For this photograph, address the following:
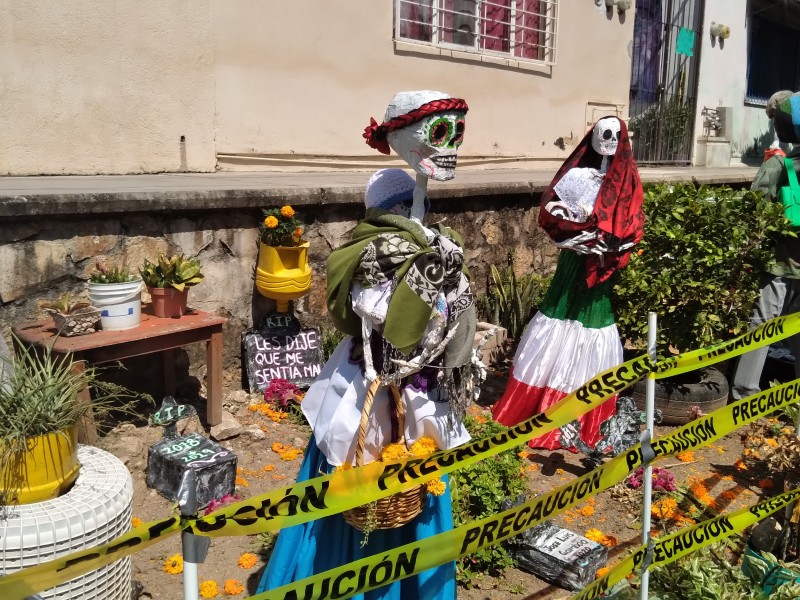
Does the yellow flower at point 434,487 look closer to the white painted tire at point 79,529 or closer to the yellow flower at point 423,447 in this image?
the yellow flower at point 423,447

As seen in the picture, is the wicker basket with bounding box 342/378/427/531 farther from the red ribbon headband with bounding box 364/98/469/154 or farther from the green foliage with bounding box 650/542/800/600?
the green foliage with bounding box 650/542/800/600

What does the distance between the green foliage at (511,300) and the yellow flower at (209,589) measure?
12.1 ft

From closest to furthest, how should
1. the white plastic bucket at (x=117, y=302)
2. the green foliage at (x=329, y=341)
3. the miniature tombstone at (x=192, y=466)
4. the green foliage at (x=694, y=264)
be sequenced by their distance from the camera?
the miniature tombstone at (x=192, y=466) → the white plastic bucket at (x=117, y=302) → the green foliage at (x=694, y=264) → the green foliage at (x=329, y=341)

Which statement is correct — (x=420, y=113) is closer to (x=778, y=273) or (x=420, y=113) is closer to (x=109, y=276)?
(x=109, y=276)

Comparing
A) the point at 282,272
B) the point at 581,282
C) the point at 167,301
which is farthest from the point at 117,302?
the point at 581,282

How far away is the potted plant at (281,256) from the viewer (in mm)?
4922

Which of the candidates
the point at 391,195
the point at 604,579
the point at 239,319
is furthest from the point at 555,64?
the point at 604,579

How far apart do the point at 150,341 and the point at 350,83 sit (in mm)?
4375

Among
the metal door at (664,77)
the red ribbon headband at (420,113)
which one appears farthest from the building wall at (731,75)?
the red ribbon headband at (420,113)

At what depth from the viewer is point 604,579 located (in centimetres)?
242

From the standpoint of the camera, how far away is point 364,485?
6.75ft

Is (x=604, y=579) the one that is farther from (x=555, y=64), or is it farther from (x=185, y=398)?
(x=555, y=64)

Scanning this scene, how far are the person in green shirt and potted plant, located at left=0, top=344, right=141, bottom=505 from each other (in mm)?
4449

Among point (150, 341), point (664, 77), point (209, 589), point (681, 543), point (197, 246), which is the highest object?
point (664, 77)
